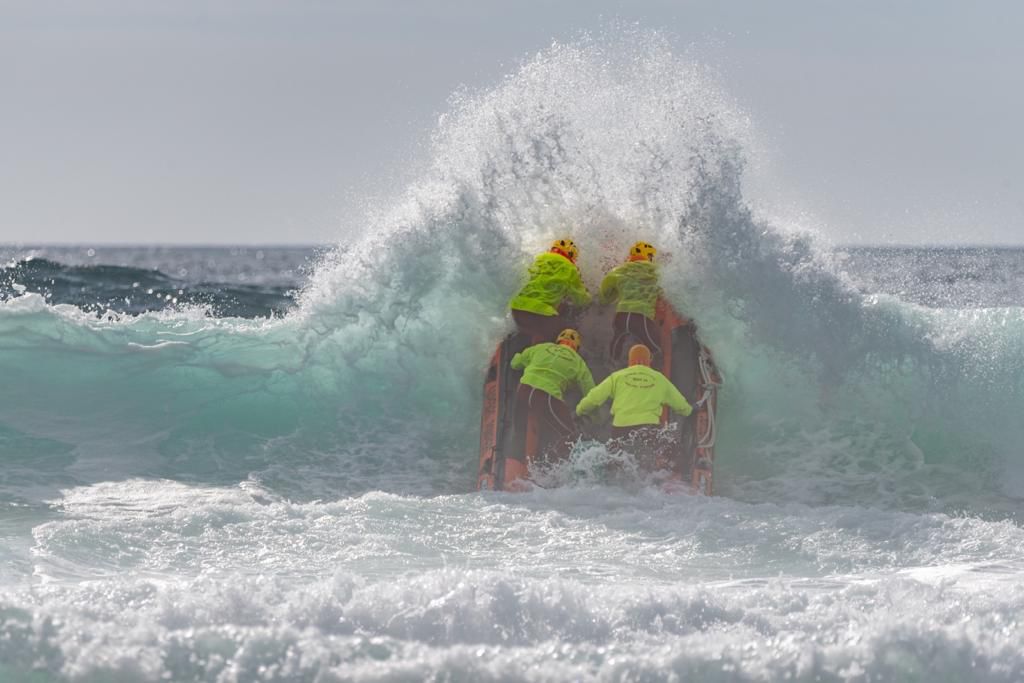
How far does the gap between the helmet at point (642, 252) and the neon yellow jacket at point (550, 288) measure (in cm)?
59

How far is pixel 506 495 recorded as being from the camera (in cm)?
952

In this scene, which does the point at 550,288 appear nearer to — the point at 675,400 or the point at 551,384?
the point at 551,384

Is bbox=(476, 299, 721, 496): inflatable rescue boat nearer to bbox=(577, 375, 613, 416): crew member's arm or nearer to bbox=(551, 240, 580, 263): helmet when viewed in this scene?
bbox=(577, 375, 613, 416): crew member's arm

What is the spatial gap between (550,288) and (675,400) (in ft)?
6.78

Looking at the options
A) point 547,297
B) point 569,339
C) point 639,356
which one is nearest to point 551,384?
point 569,339

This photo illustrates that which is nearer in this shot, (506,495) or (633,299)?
(506,495)

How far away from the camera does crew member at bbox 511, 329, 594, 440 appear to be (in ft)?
33.0

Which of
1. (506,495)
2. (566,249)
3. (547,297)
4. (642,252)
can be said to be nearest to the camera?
(506,495)

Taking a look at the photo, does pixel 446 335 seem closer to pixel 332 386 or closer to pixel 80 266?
pixel 332 386

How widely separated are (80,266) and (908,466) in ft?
71.0

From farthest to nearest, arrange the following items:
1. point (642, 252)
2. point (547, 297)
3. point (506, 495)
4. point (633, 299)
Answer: point (642, 252) < point (547, 297) < point (633, 299) < point (506, 495)

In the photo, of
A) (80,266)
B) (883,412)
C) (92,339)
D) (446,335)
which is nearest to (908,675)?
(883,412)

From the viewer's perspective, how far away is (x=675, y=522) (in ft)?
28.8

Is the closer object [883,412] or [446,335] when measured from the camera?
[883,412]
